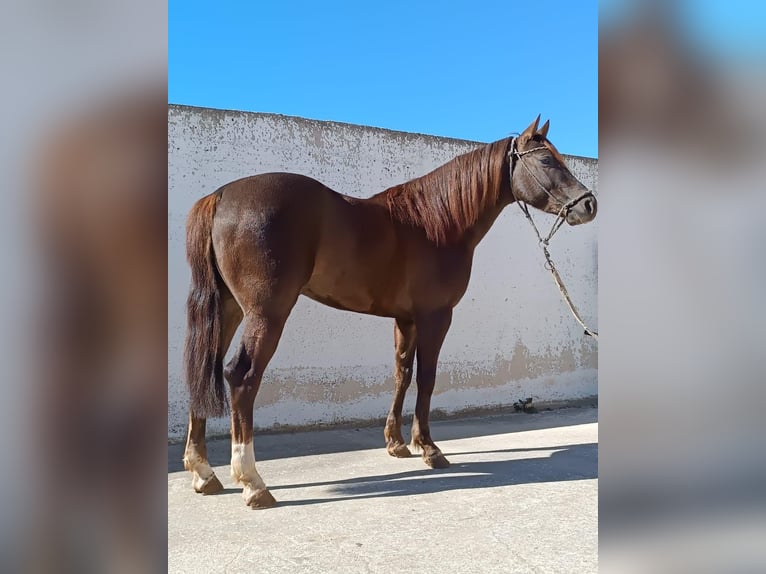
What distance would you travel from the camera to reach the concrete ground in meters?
2.04

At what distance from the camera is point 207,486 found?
2.94 metres

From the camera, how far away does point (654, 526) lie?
0.62 m

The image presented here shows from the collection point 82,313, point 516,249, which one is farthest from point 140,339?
point 516,249

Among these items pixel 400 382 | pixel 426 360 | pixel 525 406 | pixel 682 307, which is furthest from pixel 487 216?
pixel 682 307

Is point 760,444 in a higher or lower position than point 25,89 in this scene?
lower

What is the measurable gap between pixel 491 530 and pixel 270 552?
0.94 m

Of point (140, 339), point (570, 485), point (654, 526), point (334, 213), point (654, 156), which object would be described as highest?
point (334, 213)

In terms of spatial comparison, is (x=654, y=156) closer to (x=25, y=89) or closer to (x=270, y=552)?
(x=25, y=89)

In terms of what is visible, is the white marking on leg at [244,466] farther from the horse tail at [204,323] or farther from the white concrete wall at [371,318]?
the white concrete wall at [371,318]

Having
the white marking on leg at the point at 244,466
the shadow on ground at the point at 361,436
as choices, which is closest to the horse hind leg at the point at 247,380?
the white marking on leg at the point at 244,466

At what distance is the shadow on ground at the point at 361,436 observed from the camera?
3959mm

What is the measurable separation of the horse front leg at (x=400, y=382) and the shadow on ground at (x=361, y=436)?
20 cm

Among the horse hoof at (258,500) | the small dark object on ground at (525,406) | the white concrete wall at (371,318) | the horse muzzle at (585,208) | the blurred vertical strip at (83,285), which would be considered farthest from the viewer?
the small dark object on ground at (525,406)

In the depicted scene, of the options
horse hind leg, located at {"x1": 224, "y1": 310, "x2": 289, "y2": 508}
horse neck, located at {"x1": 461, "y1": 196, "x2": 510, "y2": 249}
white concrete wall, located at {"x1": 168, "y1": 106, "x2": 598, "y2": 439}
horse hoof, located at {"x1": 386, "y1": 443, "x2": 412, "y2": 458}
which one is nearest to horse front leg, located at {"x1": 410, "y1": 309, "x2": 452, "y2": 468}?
horse hoof, located at {"x1": 386, "y1": 443, "x2": 412, "y2": 458}
